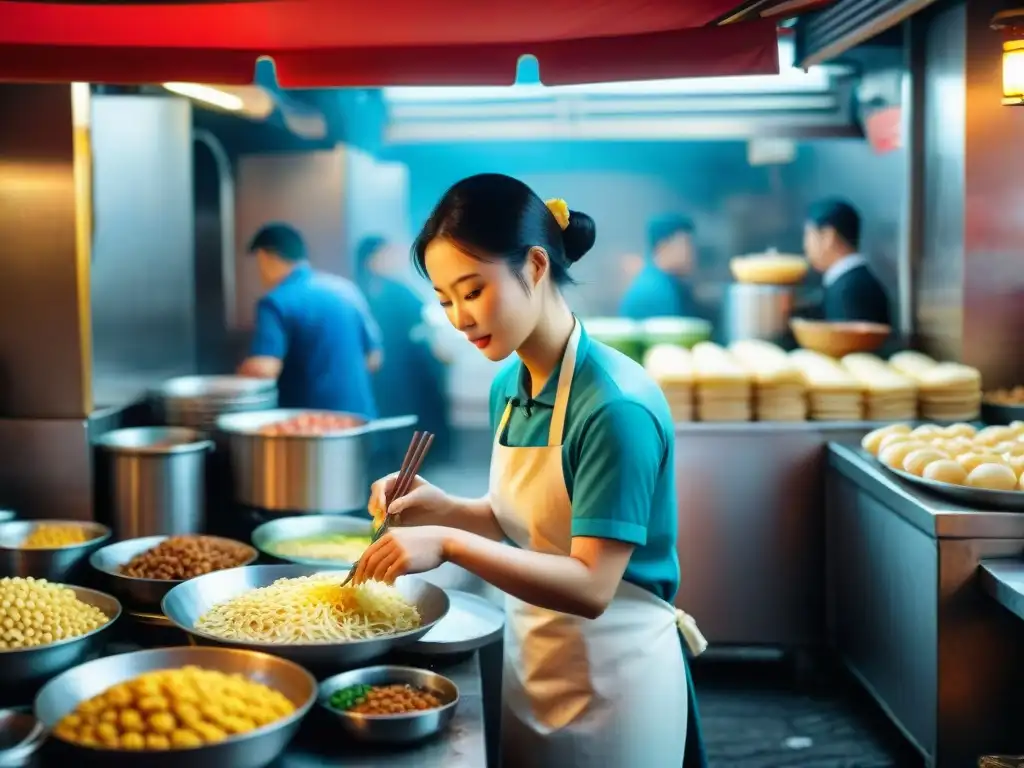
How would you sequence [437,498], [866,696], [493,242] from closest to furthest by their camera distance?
[493,242] < [437,498] < [866,696]

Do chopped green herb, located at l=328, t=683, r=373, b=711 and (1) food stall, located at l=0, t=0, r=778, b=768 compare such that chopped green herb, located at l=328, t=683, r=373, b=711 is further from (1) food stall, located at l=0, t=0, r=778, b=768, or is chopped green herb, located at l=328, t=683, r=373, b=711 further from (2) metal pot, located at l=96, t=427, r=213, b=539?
(2) metal pot, located at l=96, t=427, r=213, b=539

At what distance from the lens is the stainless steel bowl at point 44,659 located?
6.57 feet

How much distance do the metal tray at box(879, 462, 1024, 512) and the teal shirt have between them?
4.90ft

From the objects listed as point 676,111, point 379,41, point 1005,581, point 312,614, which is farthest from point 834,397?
point 312,614

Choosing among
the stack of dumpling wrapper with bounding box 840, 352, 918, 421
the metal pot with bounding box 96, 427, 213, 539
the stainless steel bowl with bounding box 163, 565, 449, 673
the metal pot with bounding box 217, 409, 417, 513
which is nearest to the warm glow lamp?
the stack of dumpling wrapper with bounding box 840, 352, 918, 421

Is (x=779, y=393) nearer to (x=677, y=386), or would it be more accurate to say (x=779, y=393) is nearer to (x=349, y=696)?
(x=677, y=386)

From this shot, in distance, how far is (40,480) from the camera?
333cm

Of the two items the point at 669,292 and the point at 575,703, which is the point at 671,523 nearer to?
the point at 575,703

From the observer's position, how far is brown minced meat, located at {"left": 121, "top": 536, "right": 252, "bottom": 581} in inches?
102

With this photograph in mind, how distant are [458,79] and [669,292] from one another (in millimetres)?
4083

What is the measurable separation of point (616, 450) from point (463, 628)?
70 cm

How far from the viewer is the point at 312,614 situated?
2119 millimetres

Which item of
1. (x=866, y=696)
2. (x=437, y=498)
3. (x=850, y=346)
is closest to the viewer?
(x=437, y=498)

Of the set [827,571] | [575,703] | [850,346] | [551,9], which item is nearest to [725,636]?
[827,571]
